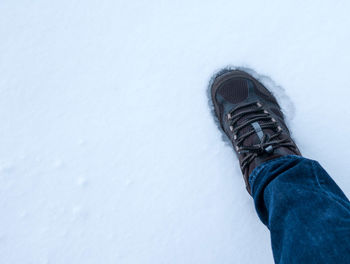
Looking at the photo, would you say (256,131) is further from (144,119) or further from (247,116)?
(144,119)

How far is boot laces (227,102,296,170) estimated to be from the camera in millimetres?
829

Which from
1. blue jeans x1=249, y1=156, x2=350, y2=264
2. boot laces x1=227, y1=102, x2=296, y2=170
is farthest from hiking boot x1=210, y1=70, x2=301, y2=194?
blue jeans x1=249, y1=156, x2=350, y2=264

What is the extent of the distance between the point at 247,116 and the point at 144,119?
0.36 meters

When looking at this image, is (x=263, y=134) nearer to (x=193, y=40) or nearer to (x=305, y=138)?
(x=305, y=138)

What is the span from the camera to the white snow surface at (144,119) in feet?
3.00

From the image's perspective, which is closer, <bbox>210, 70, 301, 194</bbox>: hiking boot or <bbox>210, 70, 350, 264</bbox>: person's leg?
<bbox>210, 70, 350, 264</bbox>: person's leg

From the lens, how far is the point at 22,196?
959mm

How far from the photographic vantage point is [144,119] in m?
0.95

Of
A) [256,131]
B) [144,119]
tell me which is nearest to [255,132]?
[256,131]

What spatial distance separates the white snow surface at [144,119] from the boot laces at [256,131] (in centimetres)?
7

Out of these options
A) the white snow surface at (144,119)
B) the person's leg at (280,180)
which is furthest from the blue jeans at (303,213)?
the white snow surface at (144,119)

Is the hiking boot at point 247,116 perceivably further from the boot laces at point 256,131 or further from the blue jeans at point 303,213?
the blue jeans at point 303,213

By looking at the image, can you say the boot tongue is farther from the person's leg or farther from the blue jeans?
the blue jeans

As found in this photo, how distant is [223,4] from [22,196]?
98 centimetres
